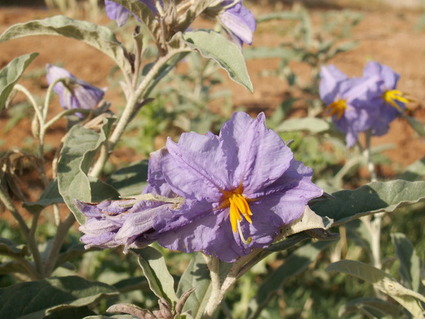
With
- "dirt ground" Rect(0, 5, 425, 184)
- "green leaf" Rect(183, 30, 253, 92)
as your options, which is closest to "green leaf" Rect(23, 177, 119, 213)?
"green leaf" Rect(183, 30, 253, 92)

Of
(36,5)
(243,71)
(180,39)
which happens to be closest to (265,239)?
(243,71)

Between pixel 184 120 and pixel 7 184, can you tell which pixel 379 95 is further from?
pixel 184 120


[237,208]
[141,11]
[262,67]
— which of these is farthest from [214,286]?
[262,67]

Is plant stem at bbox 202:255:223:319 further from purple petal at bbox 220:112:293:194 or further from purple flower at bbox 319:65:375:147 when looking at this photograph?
purple flower at bbox 319:65:375:147

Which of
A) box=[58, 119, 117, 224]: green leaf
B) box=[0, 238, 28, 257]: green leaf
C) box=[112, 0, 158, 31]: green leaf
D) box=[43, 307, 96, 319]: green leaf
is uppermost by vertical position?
box=[112, 0, 158, 31]: green leaf

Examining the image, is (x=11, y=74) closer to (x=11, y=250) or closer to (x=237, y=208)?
(x=11, y=250)

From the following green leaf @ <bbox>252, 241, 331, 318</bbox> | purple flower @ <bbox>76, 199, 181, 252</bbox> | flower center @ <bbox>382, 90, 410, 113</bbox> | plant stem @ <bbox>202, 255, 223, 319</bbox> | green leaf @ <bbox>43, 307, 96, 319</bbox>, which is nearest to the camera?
purple flower @ <bbox>76, 199, 181, 252</bbox>

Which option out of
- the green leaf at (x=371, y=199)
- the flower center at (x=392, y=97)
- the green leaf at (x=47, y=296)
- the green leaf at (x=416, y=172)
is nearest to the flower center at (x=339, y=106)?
the flower center at (x=392, y=97)

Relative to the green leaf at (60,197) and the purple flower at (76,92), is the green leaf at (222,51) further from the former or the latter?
the purple flower at (76,92)

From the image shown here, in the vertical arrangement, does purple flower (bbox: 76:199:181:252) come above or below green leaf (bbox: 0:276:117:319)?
above
